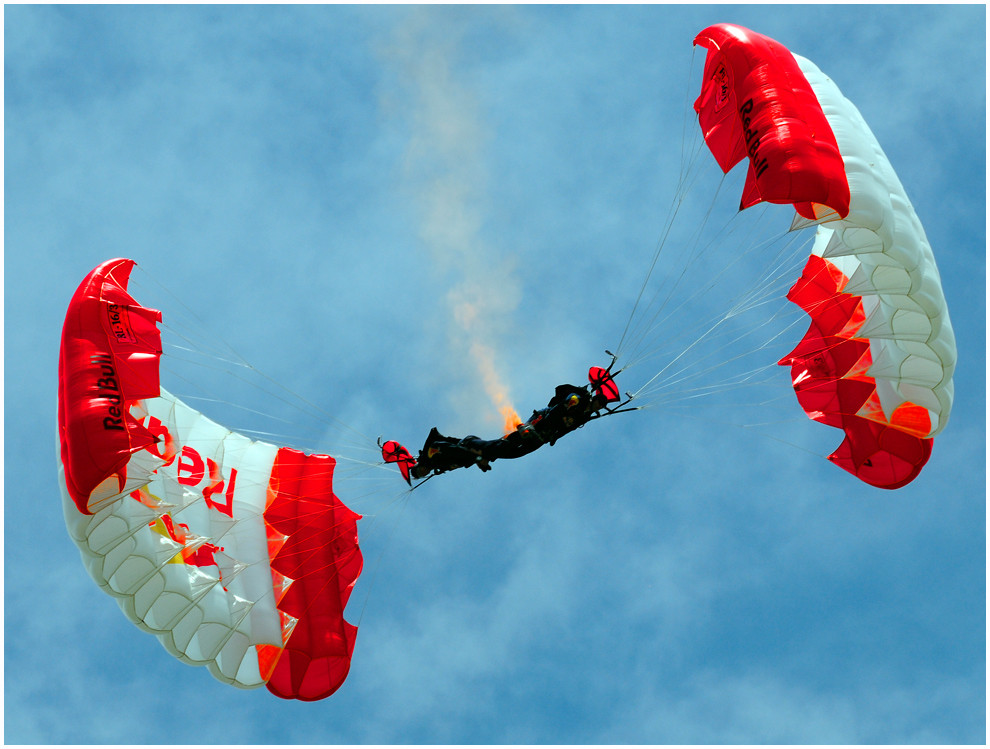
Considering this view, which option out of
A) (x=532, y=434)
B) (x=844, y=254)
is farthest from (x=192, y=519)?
(x=844, y=254)

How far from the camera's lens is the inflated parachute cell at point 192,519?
19438 mm

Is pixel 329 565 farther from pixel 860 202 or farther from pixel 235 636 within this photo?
→ pixel 860 202

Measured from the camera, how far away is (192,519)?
2270 centimetres

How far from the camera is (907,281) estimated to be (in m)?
20.0

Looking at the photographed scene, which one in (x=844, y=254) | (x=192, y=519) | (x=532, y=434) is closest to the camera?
(x=844, y=254)

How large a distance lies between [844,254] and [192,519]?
35.8 feet

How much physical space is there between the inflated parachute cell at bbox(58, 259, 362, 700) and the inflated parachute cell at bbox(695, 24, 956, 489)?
8264 millimetres

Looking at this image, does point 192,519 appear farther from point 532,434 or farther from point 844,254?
point 844,254

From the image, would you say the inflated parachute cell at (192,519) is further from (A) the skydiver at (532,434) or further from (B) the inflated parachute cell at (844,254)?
(B) the inflated parachute cell at (844,254)

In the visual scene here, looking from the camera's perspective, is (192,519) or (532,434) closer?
(532,434)

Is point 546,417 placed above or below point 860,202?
below

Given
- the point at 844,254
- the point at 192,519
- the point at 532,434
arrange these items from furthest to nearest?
the point at 192,519 < the point at 532,434 < the point at 844,254

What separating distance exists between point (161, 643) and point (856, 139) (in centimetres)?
1267

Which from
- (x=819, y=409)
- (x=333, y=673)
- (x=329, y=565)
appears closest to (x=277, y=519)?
(x=329, y=565)
